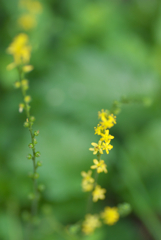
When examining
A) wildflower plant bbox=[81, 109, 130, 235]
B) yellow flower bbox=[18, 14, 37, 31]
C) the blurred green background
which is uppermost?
yellow flower bbox=[18, 14, 37, 31]

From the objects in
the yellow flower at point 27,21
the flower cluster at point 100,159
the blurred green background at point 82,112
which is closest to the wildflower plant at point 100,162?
the flower cluster at point 100,159

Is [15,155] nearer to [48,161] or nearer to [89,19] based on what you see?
[48,161]

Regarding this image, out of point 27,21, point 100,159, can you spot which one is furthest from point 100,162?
point 27,21

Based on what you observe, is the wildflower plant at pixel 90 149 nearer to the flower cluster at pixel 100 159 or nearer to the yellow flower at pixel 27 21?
Result: the flower cluster at pixel 100 159

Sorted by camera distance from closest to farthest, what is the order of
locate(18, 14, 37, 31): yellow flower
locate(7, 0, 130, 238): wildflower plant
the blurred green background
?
1. locate(7, 0, 130, 238): wildflower plant
2. the blurred green background
3. locate(18, 14, 37, 31): yellow flower

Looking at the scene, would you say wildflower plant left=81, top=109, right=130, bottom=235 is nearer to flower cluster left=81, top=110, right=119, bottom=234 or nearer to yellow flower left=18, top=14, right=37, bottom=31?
flower cluster left=81, top=110, right=119, bottom=234

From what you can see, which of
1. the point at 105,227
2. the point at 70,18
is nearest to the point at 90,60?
the point at 70,18

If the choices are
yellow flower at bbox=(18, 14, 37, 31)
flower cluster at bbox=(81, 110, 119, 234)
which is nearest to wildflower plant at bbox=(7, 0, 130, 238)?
flower cluster at bbox=(81, 110, 119, 234)

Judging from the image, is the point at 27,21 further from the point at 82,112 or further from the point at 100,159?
the point at 100,159
